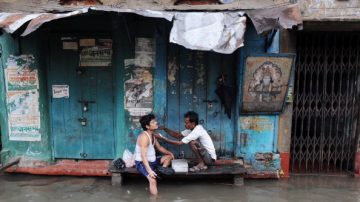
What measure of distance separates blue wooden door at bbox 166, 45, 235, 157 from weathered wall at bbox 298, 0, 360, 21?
4.77ft

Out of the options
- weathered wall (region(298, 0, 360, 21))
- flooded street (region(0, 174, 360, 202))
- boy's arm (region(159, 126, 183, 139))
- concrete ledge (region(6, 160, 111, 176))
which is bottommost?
flooded street (region(0, 174, 360, 202))

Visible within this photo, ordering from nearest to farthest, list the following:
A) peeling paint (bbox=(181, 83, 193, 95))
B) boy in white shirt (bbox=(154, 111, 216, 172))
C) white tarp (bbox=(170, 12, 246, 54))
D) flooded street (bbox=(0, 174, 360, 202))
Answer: white tarp (bbox=(170, 12, 246, 54)) < flooded street (bbox=(0, 174, 360, 202)) < boy in white shirt (bbox=(154, 111, 216, 172)) < peeling paint (bbox=(181, 83, 193, 95))

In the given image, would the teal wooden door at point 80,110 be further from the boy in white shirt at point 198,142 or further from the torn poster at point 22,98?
the boy in white shirt at point 198,142

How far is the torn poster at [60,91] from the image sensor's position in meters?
6.59

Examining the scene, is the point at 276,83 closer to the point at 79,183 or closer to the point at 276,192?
the point at 276,192

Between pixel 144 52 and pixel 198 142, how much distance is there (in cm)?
175

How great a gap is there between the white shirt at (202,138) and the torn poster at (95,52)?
1.93 metres

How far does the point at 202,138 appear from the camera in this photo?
5.98 metres

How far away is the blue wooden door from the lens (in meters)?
6.36

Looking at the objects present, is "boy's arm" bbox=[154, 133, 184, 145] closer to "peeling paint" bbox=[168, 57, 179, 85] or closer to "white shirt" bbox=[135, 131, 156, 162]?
"white shirt" bbox=[135, 131, 156, 162]

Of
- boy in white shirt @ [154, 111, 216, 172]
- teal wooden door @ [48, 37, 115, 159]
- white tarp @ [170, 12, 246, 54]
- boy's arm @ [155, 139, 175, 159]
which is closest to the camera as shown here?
white tarp @ [170, 12, 246, 54]

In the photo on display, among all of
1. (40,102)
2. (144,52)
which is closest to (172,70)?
(144,52)

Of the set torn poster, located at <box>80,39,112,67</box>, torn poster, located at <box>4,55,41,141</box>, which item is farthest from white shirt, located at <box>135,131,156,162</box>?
torn poster, located at <box>4,55,41,141</box>

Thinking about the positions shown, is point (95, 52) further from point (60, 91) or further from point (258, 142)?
point (258, 142)
